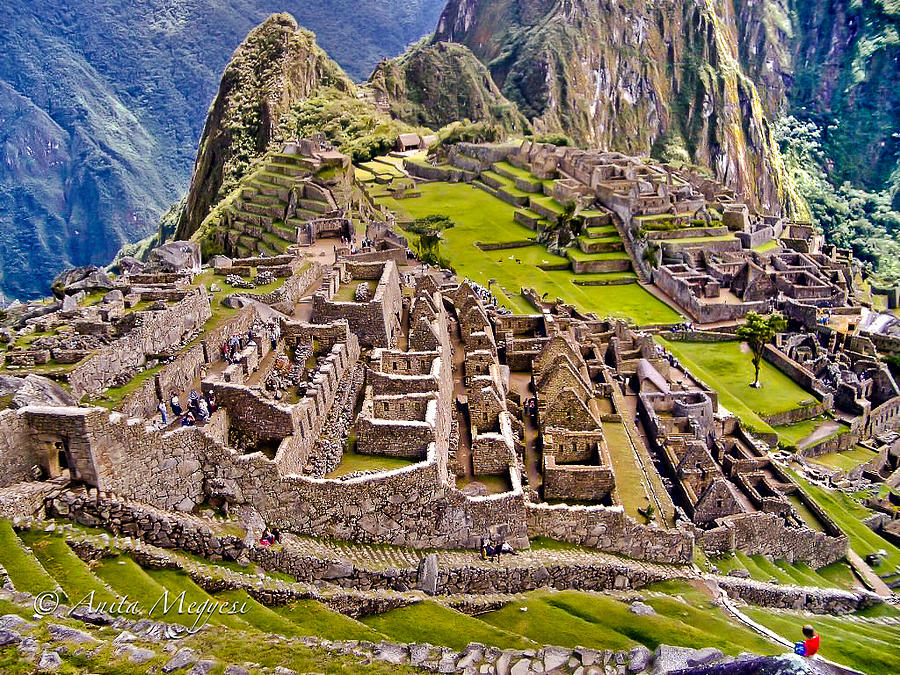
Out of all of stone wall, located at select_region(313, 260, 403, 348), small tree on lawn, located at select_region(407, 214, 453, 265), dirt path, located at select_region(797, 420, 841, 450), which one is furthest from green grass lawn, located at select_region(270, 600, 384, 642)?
small tree on lawn, located at select_region(407, 214, 453, 265)

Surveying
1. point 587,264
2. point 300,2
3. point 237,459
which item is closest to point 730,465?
point 237,459

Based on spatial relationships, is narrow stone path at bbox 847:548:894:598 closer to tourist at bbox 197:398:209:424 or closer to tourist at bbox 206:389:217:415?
tourist at bbox 206:389:217:415

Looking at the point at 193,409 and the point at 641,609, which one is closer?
the point at 193,409

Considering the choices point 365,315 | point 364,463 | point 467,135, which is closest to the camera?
point 364,463

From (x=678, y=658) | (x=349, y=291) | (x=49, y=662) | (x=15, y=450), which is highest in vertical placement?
(x=349, y=291)

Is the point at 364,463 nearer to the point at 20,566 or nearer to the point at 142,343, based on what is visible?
the point at 142,343

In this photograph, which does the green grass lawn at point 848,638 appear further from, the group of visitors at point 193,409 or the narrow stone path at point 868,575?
the group of visitors at point 193,409

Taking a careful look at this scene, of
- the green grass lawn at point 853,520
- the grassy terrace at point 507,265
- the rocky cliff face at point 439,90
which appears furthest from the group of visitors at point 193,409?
the rocky cliff face at point 439,90

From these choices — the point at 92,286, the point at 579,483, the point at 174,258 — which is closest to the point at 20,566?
the point at 579,483
